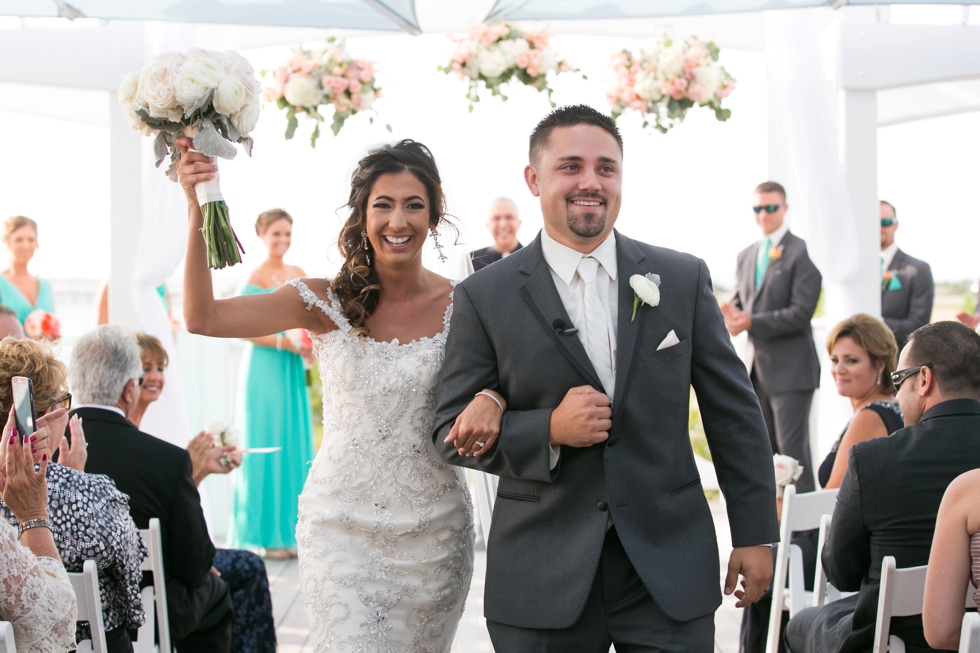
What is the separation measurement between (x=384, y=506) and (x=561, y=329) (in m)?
0.92

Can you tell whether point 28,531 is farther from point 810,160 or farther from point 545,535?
point 810,160

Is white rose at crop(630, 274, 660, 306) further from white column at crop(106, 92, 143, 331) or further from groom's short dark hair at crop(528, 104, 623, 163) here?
white column at crop(106, 92, 143, 331)

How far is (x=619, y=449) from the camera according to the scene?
2.23 m

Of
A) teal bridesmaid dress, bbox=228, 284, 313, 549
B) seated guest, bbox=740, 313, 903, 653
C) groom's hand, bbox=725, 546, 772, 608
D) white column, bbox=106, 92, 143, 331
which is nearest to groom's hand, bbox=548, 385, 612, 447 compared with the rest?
groom's hand, bbox=725, 546, 772, 608

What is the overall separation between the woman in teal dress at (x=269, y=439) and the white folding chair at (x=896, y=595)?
4.47 m

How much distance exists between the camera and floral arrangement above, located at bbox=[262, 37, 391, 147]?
5934 millimetres

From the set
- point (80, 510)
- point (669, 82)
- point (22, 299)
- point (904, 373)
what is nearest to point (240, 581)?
point (80, 510)

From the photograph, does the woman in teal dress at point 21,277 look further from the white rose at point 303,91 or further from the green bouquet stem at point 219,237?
the green bouquet stem at point 219,237

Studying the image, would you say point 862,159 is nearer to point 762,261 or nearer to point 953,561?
point 762,261

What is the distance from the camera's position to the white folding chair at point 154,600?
3.16 meters

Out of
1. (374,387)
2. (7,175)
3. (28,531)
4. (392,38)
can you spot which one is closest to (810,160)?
(392,38)

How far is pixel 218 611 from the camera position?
374cm

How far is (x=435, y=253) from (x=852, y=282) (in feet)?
12.2

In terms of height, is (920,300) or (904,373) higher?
(920,300)
